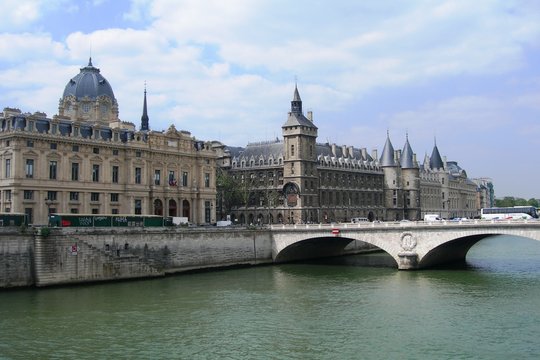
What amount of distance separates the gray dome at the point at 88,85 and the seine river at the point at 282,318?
140 feet

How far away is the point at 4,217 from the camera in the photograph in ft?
206

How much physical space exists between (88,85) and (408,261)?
56.0 meters

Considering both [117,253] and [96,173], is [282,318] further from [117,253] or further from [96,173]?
[96,173]

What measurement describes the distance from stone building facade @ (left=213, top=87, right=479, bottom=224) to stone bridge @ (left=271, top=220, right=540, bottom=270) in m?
34.1

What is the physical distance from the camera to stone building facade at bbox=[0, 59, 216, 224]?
7350 centimetres

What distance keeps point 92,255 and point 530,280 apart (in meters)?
42.6

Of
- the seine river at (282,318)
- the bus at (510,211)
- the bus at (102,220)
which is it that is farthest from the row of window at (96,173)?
the bus at (510,211)

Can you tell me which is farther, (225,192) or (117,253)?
(225,192)

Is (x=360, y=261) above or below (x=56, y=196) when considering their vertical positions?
below

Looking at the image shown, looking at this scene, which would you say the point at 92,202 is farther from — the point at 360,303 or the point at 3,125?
the point at 360,303

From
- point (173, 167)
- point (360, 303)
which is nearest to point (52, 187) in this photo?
point (173, 167)

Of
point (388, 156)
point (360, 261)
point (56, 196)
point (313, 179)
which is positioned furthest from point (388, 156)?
point (56, 196)

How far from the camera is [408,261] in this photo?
234 feet

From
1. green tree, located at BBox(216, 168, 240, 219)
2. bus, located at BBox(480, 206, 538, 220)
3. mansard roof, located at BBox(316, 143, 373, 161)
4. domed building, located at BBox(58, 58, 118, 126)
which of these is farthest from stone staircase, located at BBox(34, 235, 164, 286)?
mansard roof, located at BBox(316, 143, 373, 161)
